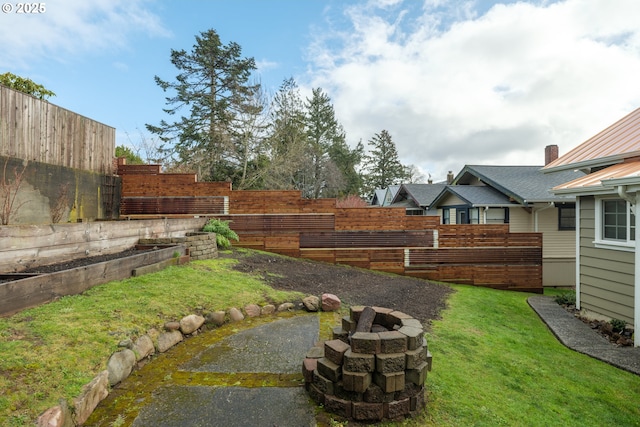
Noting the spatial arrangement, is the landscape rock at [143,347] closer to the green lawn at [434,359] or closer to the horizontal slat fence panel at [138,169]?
the green lawn at [434,359]

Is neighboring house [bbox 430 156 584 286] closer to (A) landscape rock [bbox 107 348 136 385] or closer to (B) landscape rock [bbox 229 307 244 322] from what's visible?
(B) landscape rock [bbox 229 307 244 322]

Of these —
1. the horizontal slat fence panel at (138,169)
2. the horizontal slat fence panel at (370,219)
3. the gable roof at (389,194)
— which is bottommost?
the horizontal slat fence panel at (370,219)

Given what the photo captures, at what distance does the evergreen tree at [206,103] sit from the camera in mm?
15297

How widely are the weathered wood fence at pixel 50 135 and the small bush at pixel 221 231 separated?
316cm

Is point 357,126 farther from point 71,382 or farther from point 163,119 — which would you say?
point 71,382

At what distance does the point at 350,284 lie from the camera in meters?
6.72

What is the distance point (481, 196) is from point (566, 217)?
3.01m

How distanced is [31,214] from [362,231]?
7490mm

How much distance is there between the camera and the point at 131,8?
7863 millimetres

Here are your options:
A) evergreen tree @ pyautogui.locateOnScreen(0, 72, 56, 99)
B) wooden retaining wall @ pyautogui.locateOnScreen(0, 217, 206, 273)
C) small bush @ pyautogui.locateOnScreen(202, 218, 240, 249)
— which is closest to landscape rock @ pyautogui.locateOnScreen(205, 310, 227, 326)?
wooden retaining wall @ pyautogui.locateOnScreen(0, 217, 206, 273)

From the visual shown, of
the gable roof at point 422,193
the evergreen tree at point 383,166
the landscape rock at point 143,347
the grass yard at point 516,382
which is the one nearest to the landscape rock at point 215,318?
the landscape rock at point 143,347

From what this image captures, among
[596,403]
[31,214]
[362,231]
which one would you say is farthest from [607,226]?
[31,214]

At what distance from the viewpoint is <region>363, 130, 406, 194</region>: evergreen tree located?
36.6 metres

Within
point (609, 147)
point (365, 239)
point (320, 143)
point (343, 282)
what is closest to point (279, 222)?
point (365, 239)
